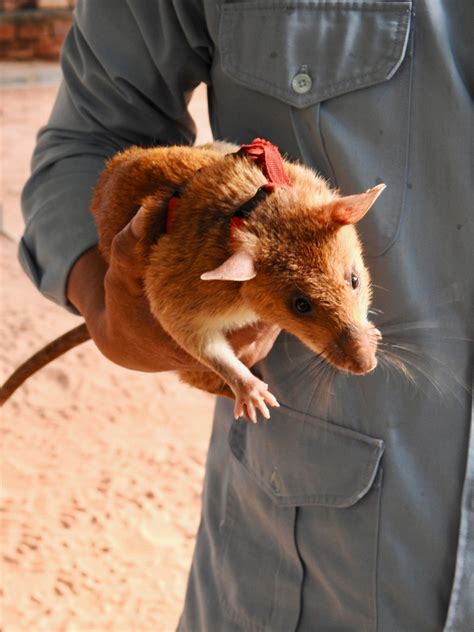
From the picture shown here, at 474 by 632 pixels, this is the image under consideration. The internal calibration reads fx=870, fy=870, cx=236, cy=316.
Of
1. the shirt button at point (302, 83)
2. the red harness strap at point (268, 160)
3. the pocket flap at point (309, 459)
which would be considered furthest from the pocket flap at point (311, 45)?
the pocket flap at point (309, 459)

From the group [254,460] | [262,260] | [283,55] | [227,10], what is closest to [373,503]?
[254,460]

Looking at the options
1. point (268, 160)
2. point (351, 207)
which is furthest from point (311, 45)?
point (351, 207)

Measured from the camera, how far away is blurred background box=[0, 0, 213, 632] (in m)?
3.74

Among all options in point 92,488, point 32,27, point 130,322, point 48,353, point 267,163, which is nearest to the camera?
point 267,163

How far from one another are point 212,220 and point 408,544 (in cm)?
71

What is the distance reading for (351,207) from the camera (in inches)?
56.8

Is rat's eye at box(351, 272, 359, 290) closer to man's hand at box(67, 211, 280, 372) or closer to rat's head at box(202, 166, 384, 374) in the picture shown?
rat's head at box(202, 166, 384, 374)

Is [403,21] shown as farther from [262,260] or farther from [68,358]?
[68,358]

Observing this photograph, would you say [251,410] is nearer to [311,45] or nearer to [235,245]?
[235,245]

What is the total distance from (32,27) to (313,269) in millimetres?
11927

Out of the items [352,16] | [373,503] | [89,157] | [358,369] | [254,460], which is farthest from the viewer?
[89,157]

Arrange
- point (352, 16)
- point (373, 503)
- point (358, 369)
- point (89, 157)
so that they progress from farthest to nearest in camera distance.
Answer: point (89, 157) → point (373, 503) → point (352, 16) → point (358, 369)

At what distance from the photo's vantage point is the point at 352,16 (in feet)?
5.10

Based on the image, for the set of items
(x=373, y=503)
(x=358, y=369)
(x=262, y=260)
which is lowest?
(x=373, y=503)
